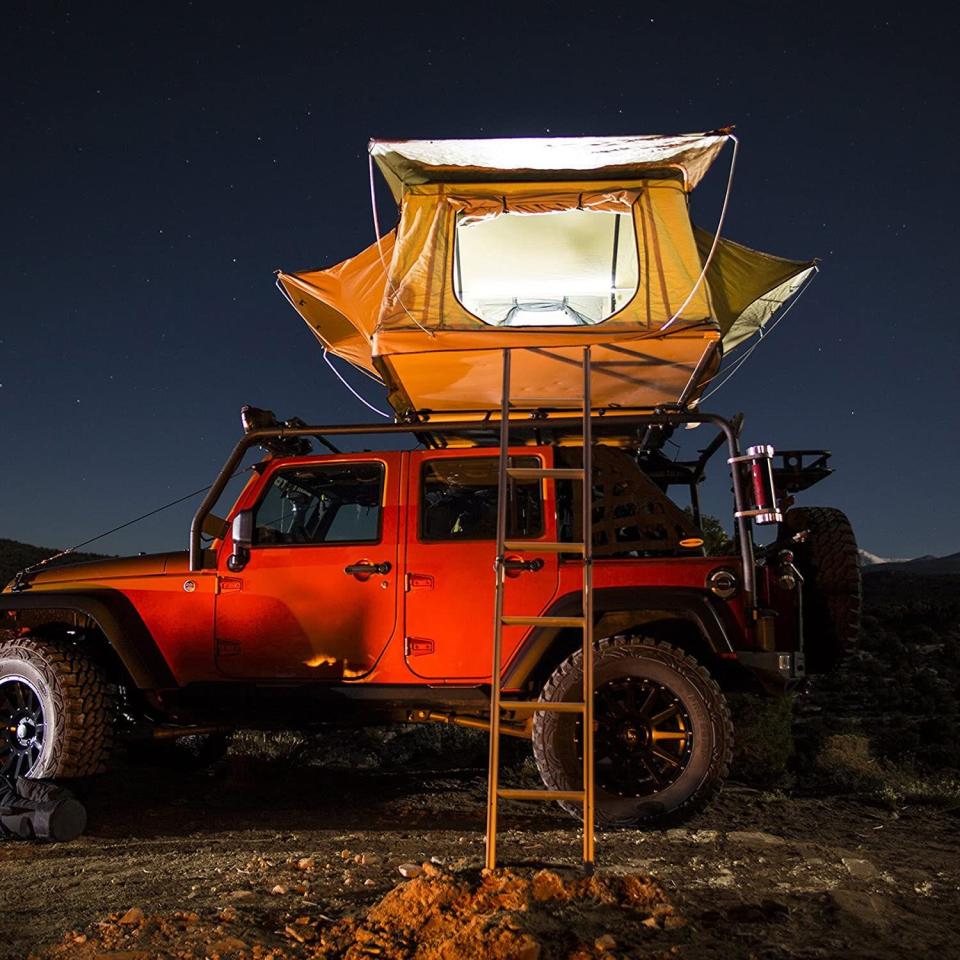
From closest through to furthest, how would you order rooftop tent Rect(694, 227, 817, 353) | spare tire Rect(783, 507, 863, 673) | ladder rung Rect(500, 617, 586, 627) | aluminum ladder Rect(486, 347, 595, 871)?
1. aluminum ladder Rect(486, 347, 595, 871)
2. ladder rung Rect(500, 617, 586, 627)
3. spare tire Rect(783, 507, 863, 673)
4. rooftop tent Rect(694, 227, 817, 353)

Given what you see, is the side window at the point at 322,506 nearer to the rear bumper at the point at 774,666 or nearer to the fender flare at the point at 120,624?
the fender flare at the point at 120,624

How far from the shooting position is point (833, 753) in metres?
8.30

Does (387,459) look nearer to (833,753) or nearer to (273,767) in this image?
(273,767)

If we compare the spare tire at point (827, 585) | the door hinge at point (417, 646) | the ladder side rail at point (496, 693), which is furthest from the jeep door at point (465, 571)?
the spare tire at point (827, 585)

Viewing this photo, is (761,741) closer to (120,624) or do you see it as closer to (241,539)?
(241,539)

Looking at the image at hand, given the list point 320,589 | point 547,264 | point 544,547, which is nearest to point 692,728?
point 544,547

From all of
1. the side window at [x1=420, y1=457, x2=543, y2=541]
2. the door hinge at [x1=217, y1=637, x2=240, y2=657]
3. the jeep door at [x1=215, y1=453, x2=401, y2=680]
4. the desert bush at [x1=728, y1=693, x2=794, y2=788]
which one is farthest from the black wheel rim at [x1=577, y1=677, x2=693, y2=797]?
the desert bush at [x1=728, y1=693, x2=794, y2=788]

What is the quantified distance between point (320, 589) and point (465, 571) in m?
0.85

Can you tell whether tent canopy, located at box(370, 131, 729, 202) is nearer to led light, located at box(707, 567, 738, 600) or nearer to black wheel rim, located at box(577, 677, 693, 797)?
led light, located at box(707, 567, 738, 600)

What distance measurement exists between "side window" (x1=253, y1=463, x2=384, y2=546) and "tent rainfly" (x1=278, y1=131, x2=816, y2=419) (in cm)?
62

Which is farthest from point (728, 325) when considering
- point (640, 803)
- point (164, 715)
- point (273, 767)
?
point (273, 767)

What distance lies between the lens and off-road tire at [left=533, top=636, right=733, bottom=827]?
15.0ft

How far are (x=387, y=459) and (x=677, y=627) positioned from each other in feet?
6.41

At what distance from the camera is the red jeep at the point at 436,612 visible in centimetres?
480
